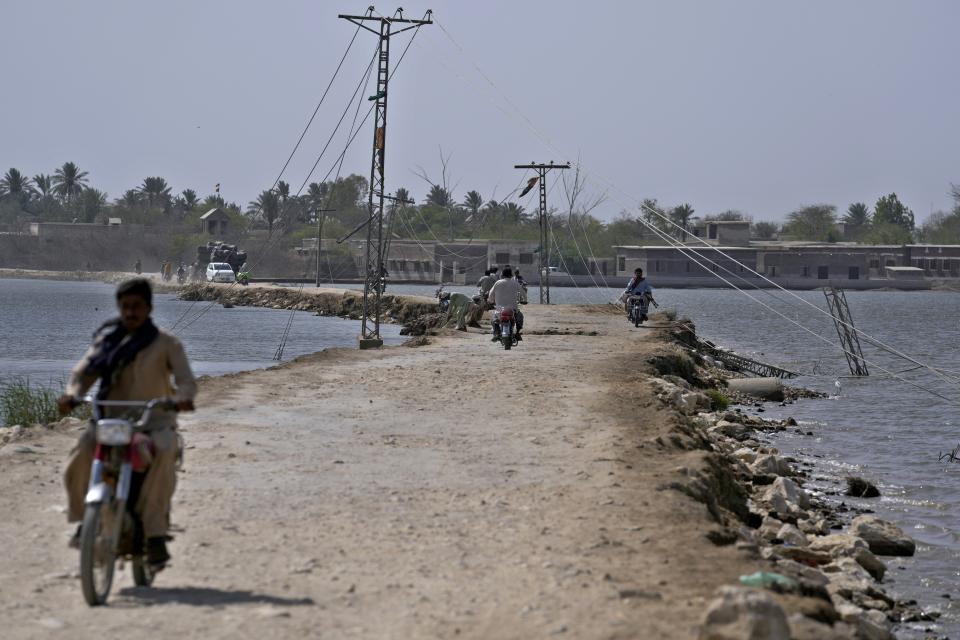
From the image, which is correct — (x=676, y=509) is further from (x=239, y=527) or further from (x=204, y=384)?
(x=204, y=384)

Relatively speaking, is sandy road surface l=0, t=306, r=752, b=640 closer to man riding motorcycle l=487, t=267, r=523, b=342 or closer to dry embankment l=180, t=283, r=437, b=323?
man riding motorcycle l=487, t=267, r=523, b=342

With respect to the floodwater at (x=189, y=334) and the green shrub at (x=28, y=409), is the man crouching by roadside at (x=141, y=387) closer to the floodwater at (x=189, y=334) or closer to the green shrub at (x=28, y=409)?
the green shrub at (x=28, y=409)

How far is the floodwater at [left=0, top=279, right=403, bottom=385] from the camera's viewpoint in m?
40.8

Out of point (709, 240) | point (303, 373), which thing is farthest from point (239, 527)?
point (709, 240)

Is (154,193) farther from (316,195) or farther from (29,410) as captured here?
(29,410)

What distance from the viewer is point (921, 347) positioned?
198ft

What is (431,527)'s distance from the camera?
30.3 feet

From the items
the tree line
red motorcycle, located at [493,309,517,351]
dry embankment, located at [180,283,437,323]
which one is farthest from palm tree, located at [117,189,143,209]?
red motorcycle, located at [493,309,517,351]

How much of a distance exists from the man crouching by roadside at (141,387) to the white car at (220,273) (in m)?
95.7

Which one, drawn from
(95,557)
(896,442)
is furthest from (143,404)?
(896,442)

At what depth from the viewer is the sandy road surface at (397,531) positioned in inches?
271

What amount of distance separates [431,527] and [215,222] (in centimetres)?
14894

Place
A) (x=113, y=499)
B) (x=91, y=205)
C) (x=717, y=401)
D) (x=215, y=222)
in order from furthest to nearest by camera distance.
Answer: (x=91, y=205), (x=215, y=222), (x=717, y=401), (x=113, y=499)

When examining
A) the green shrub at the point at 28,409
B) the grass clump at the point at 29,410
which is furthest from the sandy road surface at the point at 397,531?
the green shrub at the point at 28,409
